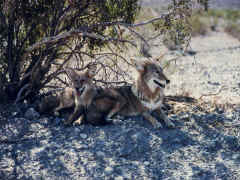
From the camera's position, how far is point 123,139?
6.63 m

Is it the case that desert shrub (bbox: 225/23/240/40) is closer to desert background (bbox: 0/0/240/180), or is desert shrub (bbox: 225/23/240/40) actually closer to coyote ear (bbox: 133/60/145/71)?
desert background (bbox: 0/0/240/180)

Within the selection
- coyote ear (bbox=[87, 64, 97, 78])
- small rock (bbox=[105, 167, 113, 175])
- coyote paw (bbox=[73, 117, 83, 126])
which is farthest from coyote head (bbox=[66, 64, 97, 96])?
small rock (bbox=[105, 167, 113, 175])

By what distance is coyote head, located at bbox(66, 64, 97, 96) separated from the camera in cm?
741

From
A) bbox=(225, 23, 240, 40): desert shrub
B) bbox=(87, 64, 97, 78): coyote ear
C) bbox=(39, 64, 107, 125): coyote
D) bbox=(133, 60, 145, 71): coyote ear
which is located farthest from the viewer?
bbox=(225, 23, 240, 40): desert shrub

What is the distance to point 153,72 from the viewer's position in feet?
23.6

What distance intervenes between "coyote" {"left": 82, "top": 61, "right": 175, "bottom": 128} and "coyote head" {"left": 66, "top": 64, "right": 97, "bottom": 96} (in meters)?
0.31

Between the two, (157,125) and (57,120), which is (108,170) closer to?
(157,125)

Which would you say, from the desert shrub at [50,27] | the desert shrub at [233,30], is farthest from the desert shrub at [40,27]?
the desert shrub at [233,30]

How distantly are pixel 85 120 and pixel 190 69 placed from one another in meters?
7.28

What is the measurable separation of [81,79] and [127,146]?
5.92 feet

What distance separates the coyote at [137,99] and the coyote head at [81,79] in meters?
0.31

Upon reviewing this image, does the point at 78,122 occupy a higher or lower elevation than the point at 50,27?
lower

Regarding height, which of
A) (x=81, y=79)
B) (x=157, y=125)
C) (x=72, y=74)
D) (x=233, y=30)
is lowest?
(x=157, y=125)

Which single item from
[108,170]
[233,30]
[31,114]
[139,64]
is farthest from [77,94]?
[233,30]
